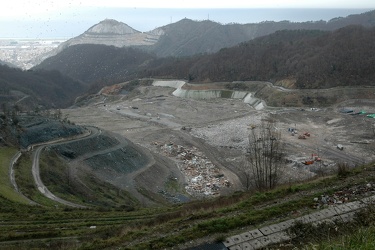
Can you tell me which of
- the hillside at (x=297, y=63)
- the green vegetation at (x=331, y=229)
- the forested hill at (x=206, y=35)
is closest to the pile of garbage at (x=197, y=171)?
the green vegetation at (x=331, y=229)

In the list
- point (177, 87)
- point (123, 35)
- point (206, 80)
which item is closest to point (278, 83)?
point (206, 80)

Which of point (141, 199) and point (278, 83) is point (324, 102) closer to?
point (278, 83)

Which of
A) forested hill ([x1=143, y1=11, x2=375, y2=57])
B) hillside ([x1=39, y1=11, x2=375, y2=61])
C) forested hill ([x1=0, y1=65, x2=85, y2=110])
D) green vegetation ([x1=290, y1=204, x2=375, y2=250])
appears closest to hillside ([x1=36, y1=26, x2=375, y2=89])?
forested hill ([x1=0, y1=65, x2=85, y2=110])

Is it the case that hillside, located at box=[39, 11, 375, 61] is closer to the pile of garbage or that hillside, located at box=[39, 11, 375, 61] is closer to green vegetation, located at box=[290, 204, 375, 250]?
the pile of garbage

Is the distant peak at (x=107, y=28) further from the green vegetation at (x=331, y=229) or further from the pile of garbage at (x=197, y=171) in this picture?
the green vegetation at (x=331, y=229)

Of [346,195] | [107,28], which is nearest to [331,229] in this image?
[346,195]

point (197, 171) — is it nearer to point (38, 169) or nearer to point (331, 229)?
point (38, 169)
